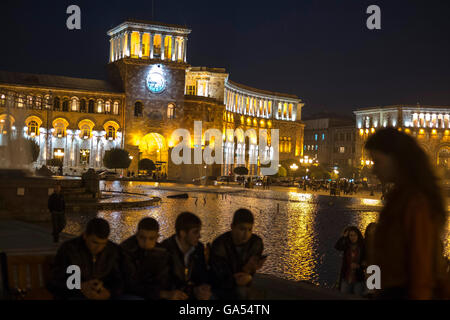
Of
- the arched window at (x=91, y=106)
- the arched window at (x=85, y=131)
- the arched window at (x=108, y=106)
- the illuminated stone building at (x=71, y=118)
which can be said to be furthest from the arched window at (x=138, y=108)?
the arched window at (x=85, y=131)

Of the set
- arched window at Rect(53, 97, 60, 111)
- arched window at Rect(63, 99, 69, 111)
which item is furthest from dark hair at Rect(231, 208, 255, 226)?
arched window at Rect(63, 99, 69, 111)

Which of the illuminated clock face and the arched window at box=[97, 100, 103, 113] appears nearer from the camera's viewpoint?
the arched window at box=[97, 100, 103, 113]

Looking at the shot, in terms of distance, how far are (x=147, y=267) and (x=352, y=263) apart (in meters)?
2.84

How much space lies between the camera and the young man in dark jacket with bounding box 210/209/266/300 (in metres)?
4.56

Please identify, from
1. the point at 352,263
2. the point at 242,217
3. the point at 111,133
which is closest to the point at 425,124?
the point at 111,133

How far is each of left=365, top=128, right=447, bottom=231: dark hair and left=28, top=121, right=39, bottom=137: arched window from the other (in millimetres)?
58652

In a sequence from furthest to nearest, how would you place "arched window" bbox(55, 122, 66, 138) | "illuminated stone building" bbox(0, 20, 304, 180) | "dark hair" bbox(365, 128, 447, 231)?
"illuminated stone building" bbox(0, 20, 304, 180) → "arched window" bbox(55, 122, 66, 138) → "dark hair" bbox(365, 128, 447, 231)

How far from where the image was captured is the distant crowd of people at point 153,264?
4.60 meters

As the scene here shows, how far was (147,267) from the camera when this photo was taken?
15.4 feet

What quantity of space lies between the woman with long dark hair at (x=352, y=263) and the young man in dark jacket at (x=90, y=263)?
299 centimetres

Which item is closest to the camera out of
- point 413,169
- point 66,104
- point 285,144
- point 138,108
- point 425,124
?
point 413,169

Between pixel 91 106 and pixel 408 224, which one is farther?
pixel 91 106

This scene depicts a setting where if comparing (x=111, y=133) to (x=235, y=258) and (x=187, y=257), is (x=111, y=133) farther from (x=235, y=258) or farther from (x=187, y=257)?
(x=235, y=258)

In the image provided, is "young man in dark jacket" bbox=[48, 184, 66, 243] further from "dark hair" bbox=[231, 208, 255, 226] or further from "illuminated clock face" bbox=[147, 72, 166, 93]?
"illuminated clock face" bbox=[147, 72, 166, 93]
